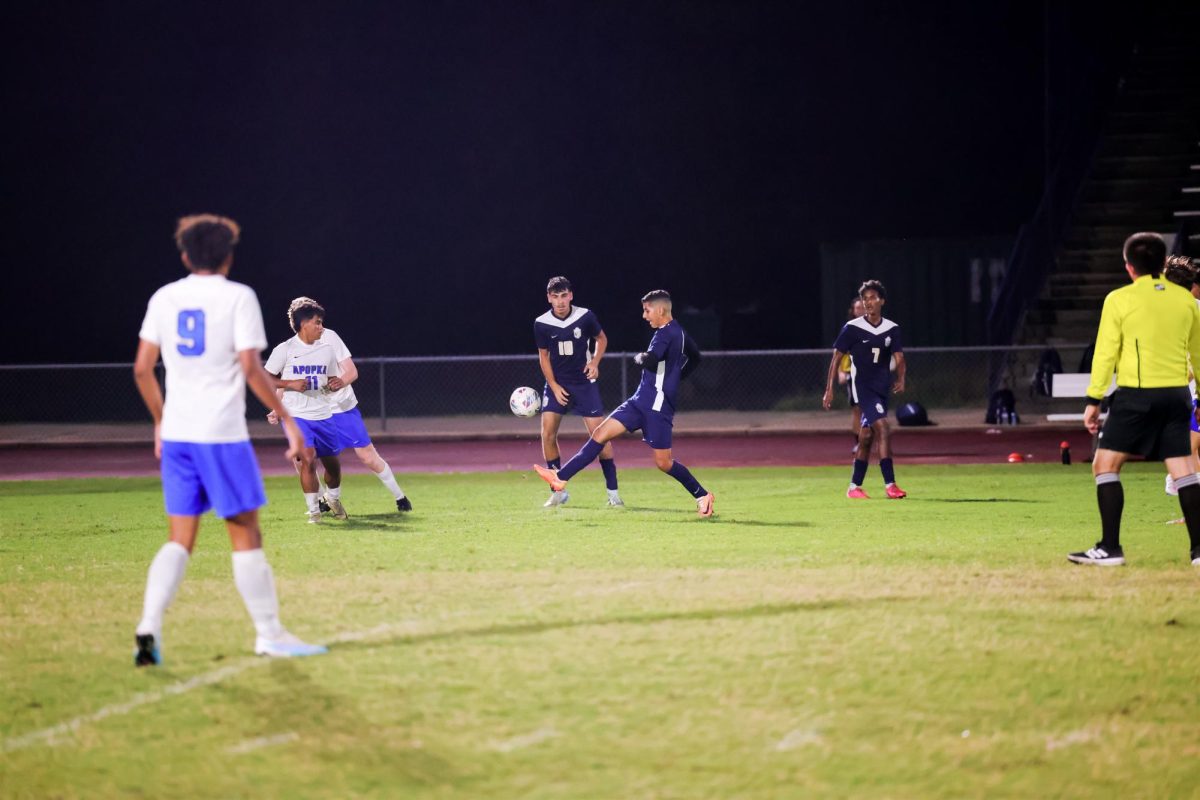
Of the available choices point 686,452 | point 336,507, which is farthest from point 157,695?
point 686,452

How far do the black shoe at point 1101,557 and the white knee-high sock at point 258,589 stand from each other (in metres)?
5.38

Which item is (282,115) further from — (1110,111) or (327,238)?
(1110,111)

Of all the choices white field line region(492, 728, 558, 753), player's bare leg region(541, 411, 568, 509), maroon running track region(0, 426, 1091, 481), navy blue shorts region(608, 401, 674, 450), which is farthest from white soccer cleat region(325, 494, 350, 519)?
white field line region(492, 728, 558, 753)

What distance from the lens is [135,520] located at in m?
13.0

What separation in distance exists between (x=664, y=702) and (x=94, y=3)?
27.4m

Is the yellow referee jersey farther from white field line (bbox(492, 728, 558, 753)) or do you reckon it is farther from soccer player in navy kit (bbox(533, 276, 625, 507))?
soccer player in navy kit (bbox(533, 276, 625, 507))

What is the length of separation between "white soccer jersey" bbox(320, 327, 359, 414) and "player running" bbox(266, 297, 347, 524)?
5 cm

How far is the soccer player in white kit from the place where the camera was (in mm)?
6324

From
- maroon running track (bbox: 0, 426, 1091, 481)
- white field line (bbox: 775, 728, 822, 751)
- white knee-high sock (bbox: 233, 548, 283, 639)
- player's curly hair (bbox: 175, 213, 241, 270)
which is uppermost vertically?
player's curly hair (bbox: 175, 213, 241, 270)

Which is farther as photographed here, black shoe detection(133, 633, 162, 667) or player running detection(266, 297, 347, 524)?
player running detection(266, 297, 347, 524)

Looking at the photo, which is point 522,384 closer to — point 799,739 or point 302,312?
point 302,312

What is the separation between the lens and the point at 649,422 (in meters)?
12.2

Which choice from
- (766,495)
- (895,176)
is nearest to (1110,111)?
(895,176)

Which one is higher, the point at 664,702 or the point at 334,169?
the point at 334,169
